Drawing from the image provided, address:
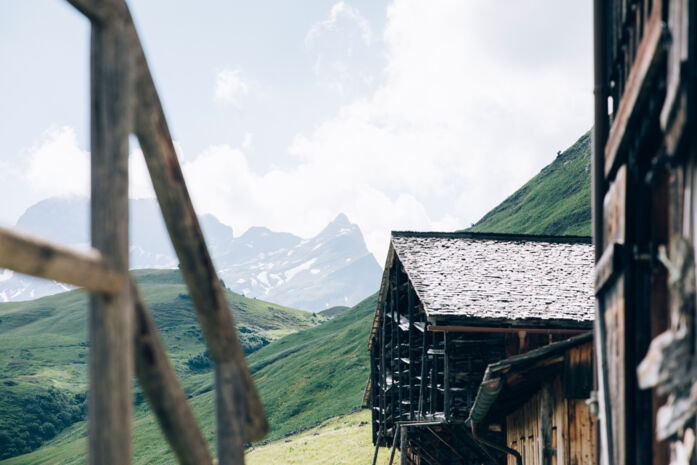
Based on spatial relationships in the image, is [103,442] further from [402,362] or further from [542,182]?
[542,182]

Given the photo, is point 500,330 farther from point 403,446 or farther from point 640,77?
point 640,77

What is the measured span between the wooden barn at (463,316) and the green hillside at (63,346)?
75.5 m

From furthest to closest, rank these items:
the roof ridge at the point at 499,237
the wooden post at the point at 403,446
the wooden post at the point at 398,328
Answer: the wooden post at the point at 398,328 < the roof ridge at the point at 499,237 < the wooden post at the point at 403,446

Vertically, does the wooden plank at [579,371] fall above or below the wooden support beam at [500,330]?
below

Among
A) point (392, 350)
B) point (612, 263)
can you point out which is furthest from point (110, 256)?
point (392, 350)

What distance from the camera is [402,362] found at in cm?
2092

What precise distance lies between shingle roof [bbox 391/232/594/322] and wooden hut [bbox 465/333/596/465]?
3797 millimetres

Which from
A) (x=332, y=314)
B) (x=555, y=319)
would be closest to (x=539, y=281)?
(x=555, y=319)

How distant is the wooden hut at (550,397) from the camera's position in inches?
352

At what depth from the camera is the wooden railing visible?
244 centimetres

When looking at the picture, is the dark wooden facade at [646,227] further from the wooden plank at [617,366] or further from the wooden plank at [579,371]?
the wooden plank at [579,371]

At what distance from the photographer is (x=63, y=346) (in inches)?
4835

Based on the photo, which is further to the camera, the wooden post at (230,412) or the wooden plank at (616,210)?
the wooden plank at (616,210)

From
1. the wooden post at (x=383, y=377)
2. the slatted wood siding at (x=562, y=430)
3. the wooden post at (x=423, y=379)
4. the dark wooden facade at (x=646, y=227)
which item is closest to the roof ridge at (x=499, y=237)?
the wooden post at (x=423, y=379)
